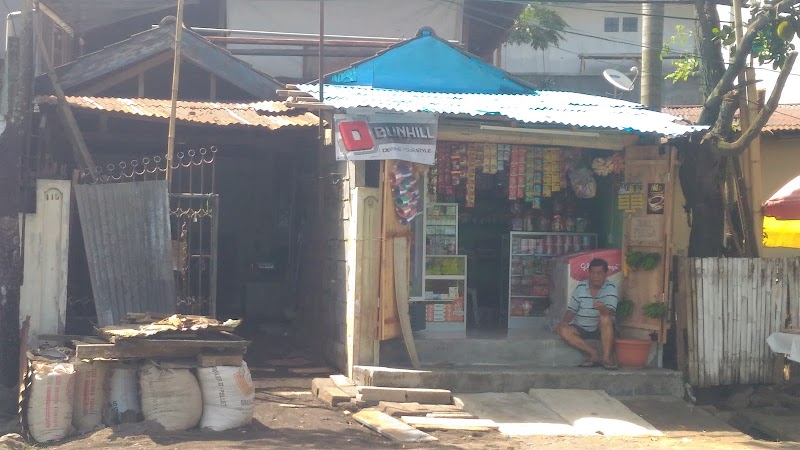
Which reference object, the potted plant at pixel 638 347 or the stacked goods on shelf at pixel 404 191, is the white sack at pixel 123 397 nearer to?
the stacked goods on shelf at pixel 404 191

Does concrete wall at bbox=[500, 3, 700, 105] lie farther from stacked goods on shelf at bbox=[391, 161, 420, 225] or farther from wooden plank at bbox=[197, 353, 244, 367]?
wooden plank at bbox=[197, 353, 244, 367]

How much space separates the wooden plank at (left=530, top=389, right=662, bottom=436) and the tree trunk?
2426 mm

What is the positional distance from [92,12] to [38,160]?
557 centimetres

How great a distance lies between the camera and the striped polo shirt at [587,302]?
1038cm

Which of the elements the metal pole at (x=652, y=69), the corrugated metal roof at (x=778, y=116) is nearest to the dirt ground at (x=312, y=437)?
the metal pole at (x=652, y=69)

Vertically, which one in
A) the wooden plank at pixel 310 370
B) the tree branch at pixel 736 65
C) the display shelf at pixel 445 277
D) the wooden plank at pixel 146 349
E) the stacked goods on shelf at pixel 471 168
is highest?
the tree branch at pixel 736 65

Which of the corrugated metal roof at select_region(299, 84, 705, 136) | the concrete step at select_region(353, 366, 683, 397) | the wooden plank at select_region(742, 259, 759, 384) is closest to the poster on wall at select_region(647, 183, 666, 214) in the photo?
the corrugated metal roof at select_region(299, 84, 705, 136)

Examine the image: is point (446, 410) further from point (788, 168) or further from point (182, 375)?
point (788, 168)

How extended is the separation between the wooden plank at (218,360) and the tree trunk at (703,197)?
18.6 feet

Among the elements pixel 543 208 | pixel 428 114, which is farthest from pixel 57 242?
pixel 543 208

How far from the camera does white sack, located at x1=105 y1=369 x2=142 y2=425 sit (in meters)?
7.79

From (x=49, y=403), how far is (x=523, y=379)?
4719 mm

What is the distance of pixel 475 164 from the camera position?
10.6 metres

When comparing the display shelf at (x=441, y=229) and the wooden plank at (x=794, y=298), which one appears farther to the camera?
the display shelf at (x=441, y=229)
